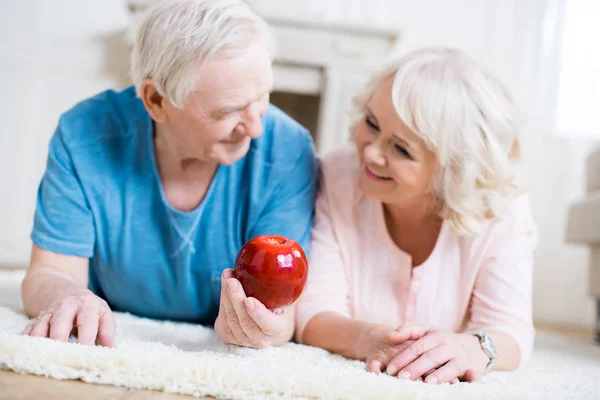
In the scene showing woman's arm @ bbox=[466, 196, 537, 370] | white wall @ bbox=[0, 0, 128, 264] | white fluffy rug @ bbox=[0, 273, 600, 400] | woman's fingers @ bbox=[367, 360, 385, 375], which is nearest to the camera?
white fluffy rug @ bbox=[0, 273, 600, 400]

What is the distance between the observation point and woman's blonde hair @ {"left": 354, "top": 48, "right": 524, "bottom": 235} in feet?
3.71

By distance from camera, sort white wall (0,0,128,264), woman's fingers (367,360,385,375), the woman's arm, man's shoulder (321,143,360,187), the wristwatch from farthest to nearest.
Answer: white wall (0,0,128,264) < man's shoulder (321,143,360,187) < the woman's arm < the wristwatch < woman's fingers (367,360,385,375)

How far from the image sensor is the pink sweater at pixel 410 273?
3.93ft

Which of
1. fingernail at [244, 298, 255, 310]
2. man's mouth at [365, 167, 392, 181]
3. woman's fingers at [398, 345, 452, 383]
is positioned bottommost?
woman's fingers at [398, 345, 452, 383]

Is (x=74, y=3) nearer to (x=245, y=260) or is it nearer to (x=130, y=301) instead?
(x=130, y=301)

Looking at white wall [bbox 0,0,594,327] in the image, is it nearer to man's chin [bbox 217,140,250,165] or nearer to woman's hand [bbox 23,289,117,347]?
man's chin [bbox 217,140,250,165]

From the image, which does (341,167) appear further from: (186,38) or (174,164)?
(186,38)

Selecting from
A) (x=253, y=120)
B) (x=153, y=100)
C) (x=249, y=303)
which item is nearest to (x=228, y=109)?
(x=253, y=120)

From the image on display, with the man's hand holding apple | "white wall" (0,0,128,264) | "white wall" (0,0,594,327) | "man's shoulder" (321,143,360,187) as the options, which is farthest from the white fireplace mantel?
the man's hand holding apple

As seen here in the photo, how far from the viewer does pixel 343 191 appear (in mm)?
1337

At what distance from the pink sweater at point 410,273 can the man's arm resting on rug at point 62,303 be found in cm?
44

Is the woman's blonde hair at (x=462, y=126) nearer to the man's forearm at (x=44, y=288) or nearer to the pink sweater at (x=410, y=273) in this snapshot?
the pink sweater at (x=410, y=273)

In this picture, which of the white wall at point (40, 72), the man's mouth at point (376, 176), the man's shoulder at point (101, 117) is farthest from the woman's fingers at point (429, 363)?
the white wall at point (40, 72)

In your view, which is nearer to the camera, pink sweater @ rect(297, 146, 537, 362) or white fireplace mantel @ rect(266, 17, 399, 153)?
pink sweater @ rect(297, 146, 537, 362)
